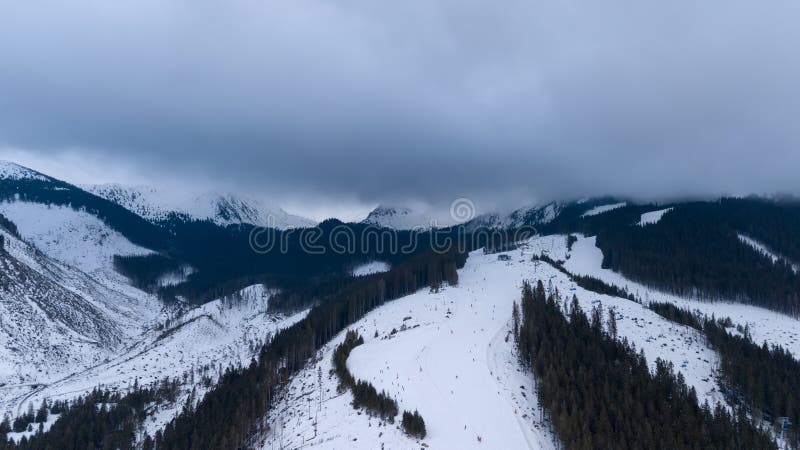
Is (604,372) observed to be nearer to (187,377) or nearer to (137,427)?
(137,427)

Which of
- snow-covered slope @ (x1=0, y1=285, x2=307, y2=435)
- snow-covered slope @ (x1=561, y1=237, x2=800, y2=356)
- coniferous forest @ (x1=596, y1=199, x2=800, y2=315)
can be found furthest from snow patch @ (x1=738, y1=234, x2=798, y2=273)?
snow-covered slope @ (x1=0, y1=285, x2=307, y2=435)

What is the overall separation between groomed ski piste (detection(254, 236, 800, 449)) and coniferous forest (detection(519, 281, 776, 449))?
4.03 meters

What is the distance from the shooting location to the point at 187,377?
117 meters

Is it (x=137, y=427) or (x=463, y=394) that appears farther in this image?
(x=137, y=427)

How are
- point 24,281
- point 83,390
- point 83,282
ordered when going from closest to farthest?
point 83,390 → point 24,281 → point 83,282

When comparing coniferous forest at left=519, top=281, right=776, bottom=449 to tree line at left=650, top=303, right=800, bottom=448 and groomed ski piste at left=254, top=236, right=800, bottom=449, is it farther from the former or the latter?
tree line at left=650, top=303, right=800, bottom=448

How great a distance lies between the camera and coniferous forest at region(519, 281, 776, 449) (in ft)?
181

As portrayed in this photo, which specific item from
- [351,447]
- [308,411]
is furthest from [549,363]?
[308,411]

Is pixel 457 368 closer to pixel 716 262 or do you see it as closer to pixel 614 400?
pixel 614 400

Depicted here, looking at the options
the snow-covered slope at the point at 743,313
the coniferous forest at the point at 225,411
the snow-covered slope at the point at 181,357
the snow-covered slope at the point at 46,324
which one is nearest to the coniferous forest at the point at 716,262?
the snow-covered slope at the point at 743,313

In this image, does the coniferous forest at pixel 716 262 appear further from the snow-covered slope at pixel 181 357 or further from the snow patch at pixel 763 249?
the snow-covered slope at pixel 181 357

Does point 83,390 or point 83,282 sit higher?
point 83,282

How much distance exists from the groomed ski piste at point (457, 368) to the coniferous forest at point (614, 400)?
13.2 ft

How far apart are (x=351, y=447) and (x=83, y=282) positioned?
181070 millimetres
